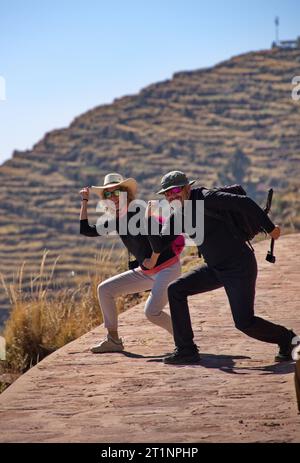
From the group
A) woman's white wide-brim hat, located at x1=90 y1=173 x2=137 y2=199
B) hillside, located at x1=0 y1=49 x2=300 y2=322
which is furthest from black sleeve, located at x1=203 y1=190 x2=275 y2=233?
hillside, located at x1=0 y1=49 x2=300 y2=322

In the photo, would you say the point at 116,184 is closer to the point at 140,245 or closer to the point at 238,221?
the point at 140,245

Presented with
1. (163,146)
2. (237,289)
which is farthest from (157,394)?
(163,146)

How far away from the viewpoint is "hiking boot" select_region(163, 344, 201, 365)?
7621 mm

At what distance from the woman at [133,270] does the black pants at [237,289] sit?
1.50ft

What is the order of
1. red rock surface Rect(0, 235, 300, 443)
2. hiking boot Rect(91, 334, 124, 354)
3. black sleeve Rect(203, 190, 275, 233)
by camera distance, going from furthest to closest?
hiking boot Rect(91, 334, 124, 354)
black sleeve Rect(203, 190, 275, 233)
red rock surface Rect(0, 235, 300, 443)

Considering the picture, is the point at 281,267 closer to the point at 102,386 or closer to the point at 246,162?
the point at 102,386

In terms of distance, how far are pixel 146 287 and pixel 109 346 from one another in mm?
568

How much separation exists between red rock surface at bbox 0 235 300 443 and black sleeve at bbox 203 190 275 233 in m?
1.06

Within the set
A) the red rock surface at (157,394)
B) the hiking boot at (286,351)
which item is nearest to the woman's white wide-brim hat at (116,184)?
the red rock surface at (157,394)

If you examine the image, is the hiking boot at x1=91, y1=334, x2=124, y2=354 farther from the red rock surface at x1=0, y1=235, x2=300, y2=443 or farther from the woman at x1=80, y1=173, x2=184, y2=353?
the red rock surface at x1=0, y1=235, x2=300, y2=443

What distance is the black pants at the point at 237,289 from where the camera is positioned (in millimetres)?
7285

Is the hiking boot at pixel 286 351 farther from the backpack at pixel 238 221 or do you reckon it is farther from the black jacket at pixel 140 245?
the black jacket at pixel 140 245

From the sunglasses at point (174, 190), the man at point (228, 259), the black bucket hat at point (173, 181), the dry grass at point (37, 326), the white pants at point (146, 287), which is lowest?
the dry grass at point (37, 326)

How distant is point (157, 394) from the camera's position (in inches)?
265
